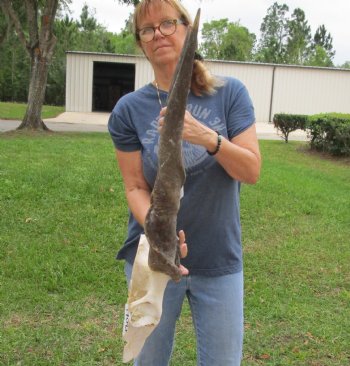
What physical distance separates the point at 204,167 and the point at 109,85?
120 feet

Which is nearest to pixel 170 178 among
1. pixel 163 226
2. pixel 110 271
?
pixel 163 226

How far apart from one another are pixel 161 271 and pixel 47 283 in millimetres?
3094

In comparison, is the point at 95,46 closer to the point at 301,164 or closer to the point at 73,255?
the point at 301,164

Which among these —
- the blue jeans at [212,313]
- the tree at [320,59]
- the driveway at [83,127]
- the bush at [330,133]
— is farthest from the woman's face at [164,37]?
the tree at [320,59]

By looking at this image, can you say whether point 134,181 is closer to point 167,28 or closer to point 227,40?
point 167,28

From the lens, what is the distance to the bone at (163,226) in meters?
1.28

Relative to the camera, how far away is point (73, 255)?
16.6 ft

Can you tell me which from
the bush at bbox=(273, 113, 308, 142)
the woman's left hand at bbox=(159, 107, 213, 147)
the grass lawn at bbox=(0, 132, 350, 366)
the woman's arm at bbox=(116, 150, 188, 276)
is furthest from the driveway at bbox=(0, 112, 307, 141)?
the woman's left hand at bbox=(159, 107, 213, 147)

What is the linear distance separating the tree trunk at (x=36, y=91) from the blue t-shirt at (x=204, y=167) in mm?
15083

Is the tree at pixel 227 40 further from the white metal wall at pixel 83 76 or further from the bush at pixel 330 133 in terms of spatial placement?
the bush at pixel 330 133

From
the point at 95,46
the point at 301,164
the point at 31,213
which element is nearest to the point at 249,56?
the point at 95,46

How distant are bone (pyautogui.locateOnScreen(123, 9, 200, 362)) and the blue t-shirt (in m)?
0.34

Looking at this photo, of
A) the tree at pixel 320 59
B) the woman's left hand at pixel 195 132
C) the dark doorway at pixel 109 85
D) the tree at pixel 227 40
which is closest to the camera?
the woman's left hand at pixel 195 132

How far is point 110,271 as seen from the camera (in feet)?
15.7
